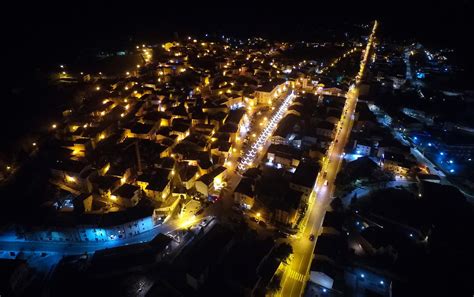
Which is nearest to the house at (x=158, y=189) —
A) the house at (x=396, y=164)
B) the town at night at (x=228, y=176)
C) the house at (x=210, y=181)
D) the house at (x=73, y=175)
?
the town at night at (x=228, y=176)

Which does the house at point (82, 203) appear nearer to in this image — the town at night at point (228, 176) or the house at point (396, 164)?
the town at night at point (228, 176)

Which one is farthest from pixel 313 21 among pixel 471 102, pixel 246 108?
pixel 246 108

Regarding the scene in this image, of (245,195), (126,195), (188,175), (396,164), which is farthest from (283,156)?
(126,195)

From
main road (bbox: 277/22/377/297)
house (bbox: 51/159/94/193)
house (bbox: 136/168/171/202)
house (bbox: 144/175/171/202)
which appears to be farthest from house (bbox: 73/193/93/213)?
main road (bbox: 277/22/377/297)

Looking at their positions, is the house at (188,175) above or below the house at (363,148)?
below

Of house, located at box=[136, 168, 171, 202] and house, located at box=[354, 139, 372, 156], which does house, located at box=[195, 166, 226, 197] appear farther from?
house, located at box=[354, 139, 372, 156]

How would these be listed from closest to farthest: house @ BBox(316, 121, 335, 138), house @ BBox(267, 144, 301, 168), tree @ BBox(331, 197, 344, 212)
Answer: tree @ BBox(331, 197, 344, 212), house @ BBox(267, 144, 301, 168), house @ BBox(316, 121, 335, 138)

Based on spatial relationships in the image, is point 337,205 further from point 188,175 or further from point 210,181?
point 188,175
